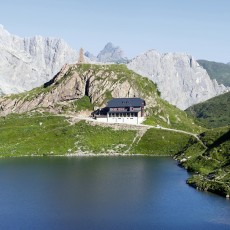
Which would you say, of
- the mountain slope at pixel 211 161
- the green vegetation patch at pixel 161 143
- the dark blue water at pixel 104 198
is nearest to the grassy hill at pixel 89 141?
the green vegetation patch at pixel 161 143

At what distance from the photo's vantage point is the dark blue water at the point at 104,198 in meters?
83.1

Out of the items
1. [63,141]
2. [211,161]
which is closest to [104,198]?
[211,161]

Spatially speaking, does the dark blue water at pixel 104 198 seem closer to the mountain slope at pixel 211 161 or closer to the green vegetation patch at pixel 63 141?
the mountain slope at pixel 211 161

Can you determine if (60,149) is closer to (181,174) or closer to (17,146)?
(17,146)

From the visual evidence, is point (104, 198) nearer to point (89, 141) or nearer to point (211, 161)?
point (211, 161)

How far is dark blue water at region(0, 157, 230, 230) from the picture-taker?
8312 centimetres

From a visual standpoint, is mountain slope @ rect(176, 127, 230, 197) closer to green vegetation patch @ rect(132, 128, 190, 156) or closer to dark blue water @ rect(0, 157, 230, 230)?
dark blue water @ rect(0, 157, 230, 230)

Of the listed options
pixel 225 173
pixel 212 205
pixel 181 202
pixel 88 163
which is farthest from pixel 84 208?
pixel 88 163

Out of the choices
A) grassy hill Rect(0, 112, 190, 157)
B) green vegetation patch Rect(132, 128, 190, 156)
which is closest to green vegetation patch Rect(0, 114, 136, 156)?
grassy hill Rect(0, 112, 190, 157)

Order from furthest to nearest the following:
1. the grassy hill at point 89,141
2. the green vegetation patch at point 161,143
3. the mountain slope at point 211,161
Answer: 1. the green vegetation patch at point 161,143
2. the grassy hill at point 89,141
3. the mountain slope at point 211,161

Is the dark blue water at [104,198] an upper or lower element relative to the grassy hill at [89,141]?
lower

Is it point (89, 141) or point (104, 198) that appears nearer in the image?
point (104, 198)

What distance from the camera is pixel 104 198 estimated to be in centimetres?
10212

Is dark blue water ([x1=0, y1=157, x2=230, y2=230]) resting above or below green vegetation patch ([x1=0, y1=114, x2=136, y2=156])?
below
